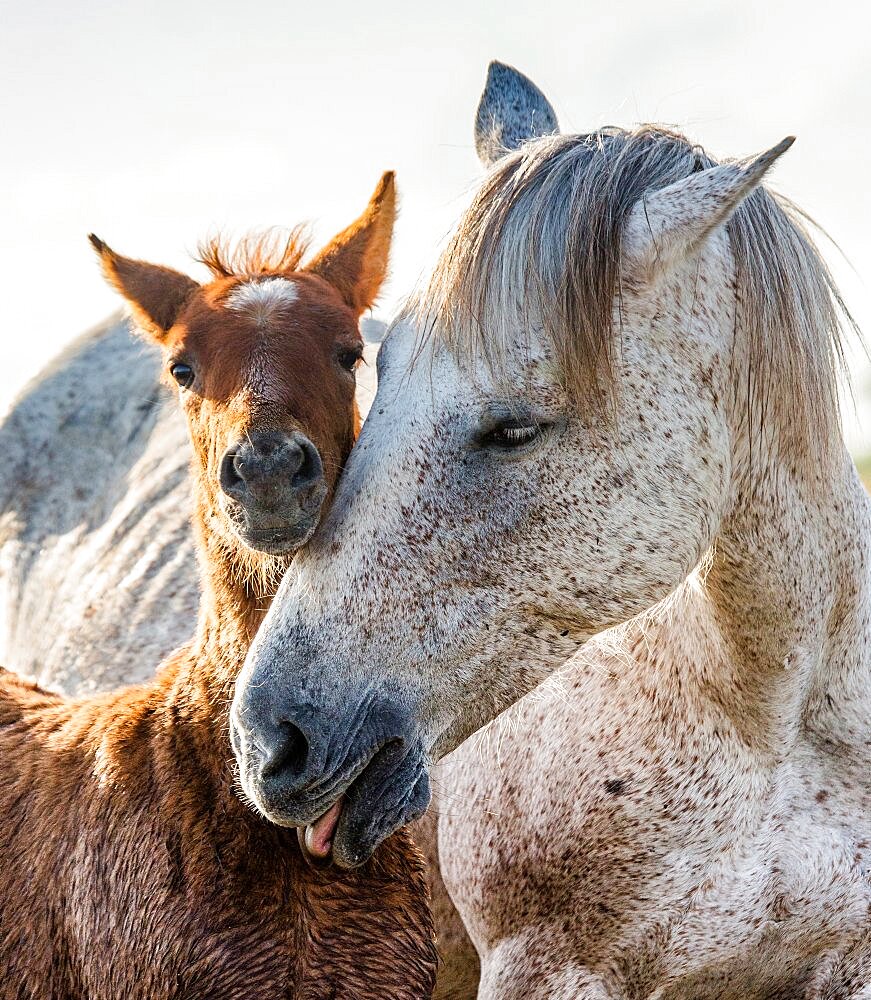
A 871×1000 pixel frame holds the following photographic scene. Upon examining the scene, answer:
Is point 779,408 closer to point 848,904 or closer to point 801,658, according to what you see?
point 801,658

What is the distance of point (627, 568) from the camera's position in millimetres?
2314

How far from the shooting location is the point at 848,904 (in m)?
2.62

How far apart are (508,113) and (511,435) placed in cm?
135

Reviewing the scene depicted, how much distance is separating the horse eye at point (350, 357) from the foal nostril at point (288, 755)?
95 cm

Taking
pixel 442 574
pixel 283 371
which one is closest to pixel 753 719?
pixel 442 574

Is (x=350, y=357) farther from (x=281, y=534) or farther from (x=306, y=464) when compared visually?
(x=281, y=534)

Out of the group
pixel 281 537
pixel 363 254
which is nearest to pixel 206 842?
pixel 281 537

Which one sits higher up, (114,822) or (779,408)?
(779,408)

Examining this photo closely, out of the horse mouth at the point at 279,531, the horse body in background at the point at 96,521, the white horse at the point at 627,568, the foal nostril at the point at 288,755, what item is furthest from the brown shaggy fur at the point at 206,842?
the horse body in background at the point at 96,521

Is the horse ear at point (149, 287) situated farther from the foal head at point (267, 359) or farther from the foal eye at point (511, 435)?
the foal eye at point (511, 435)

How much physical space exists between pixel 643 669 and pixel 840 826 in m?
0.54

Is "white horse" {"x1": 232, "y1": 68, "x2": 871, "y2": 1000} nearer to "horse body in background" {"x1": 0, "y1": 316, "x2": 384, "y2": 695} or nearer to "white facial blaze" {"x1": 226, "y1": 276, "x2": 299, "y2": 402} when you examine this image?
"white facial blaze" {"x1": 226, "y1": 276, "x2": 299, "y2": 402}

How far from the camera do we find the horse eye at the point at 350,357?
9.11ft

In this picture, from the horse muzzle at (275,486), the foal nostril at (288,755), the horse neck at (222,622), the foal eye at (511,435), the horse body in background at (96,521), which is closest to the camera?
the foal nostril at (288,755)
